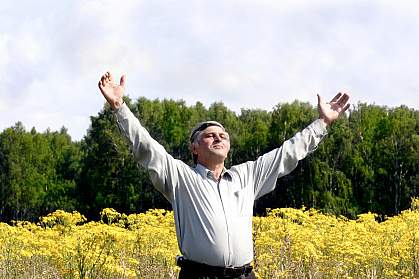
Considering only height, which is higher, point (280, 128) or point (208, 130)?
point (280, 128)

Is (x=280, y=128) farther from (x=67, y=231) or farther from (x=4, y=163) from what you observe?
(x=67, y=231)

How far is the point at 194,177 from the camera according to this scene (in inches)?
147

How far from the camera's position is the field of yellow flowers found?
7012 millimetres

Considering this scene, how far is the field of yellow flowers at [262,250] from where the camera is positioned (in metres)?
7.01

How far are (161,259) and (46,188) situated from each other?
3580 centimetres

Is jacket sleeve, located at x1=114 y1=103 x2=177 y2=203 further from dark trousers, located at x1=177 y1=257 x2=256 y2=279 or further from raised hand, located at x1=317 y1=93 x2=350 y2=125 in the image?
raised hand, located at x1=317 y1=93 x2=350 y2=125

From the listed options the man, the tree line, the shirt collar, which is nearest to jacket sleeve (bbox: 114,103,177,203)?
the man

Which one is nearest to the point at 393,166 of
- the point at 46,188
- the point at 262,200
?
the point at 262,200

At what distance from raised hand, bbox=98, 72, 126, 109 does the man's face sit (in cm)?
46

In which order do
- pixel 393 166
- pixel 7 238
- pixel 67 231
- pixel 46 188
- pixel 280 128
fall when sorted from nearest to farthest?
pixel 7 238 → pixel 67 231 → pixel 393 166 → pixel 280 128 → pixel 46 188

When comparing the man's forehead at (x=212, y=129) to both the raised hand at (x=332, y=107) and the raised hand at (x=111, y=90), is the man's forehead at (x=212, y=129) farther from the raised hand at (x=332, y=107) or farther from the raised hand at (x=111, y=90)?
the raised hand at (x=332, y=107)

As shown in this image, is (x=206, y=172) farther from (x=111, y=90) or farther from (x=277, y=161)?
(x=111, y=90)

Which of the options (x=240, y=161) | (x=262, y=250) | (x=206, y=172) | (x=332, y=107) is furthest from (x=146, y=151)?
(x=240, y=161)

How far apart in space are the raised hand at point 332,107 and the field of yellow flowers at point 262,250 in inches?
104
